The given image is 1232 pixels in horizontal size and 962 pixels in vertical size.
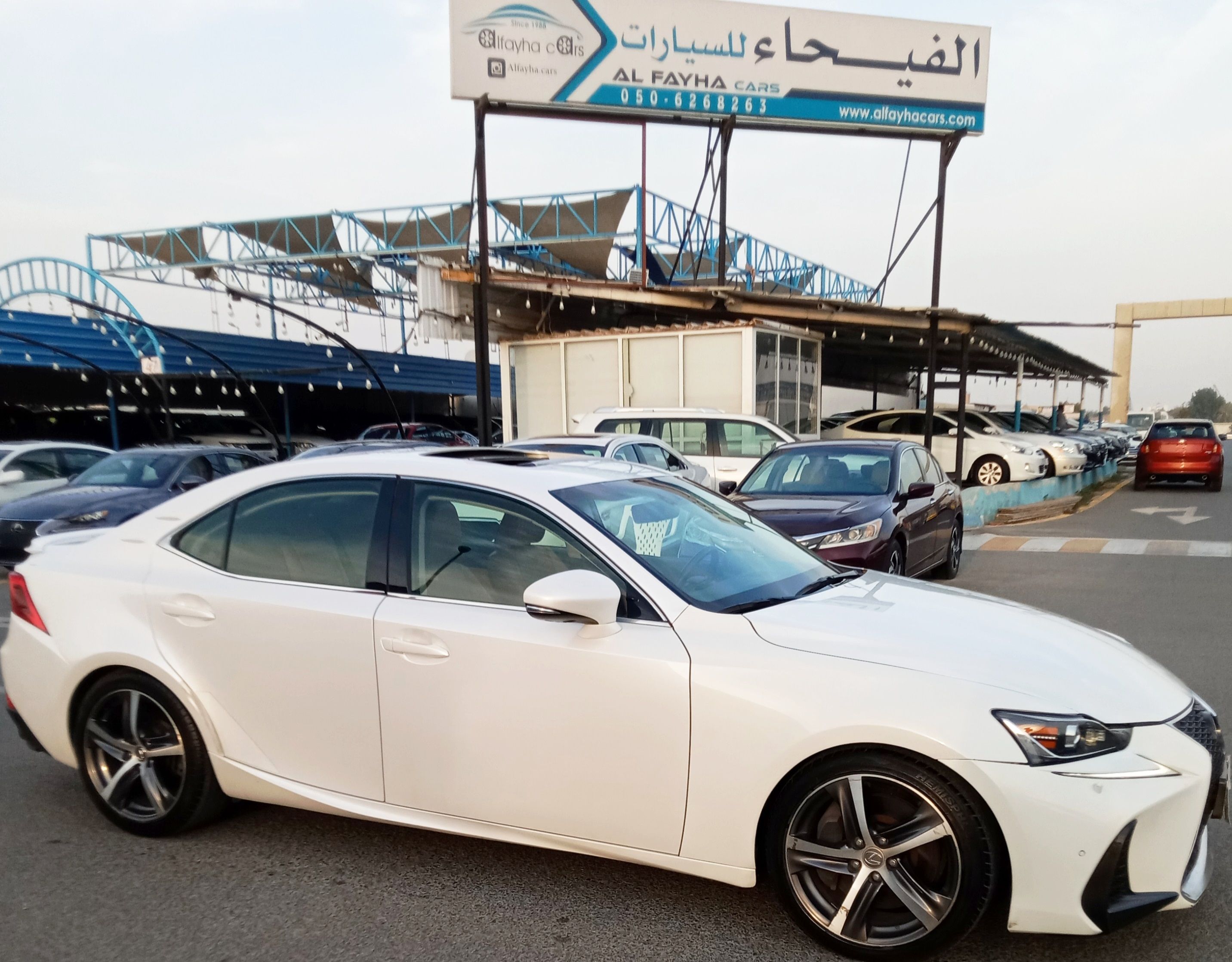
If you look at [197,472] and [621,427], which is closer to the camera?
[197,472]

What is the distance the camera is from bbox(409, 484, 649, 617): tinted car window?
311 cm

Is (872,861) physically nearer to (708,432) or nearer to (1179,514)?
(708,432)

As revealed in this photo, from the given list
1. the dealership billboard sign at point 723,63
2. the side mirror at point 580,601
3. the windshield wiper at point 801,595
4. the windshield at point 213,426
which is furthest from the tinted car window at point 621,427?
the windshield at point 213,426

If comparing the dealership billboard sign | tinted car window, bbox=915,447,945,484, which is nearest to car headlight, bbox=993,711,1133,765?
tinted car window, bbox=915,447,945,484

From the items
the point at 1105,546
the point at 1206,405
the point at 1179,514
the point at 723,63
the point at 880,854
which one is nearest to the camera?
the point at 880,854

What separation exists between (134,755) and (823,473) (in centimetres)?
656

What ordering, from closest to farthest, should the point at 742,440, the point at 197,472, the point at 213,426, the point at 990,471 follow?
the point at 197,472 → the point at 742,440 → the point at 990,471 → the point at 213,426

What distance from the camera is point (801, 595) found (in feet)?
10.6

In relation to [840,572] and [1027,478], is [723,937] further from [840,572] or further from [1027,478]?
[1027,478]

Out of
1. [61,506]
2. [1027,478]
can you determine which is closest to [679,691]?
[61,506]

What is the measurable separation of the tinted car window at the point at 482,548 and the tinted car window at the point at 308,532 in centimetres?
23

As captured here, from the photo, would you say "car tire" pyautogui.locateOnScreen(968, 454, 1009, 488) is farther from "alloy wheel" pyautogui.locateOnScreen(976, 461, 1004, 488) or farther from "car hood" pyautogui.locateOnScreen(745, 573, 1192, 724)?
"car hood" pyautogui.locateOnScreen(745, 573, 1192, 724)

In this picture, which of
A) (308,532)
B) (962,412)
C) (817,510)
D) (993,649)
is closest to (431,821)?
(308,532)

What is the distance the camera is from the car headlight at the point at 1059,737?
244 centimetres
